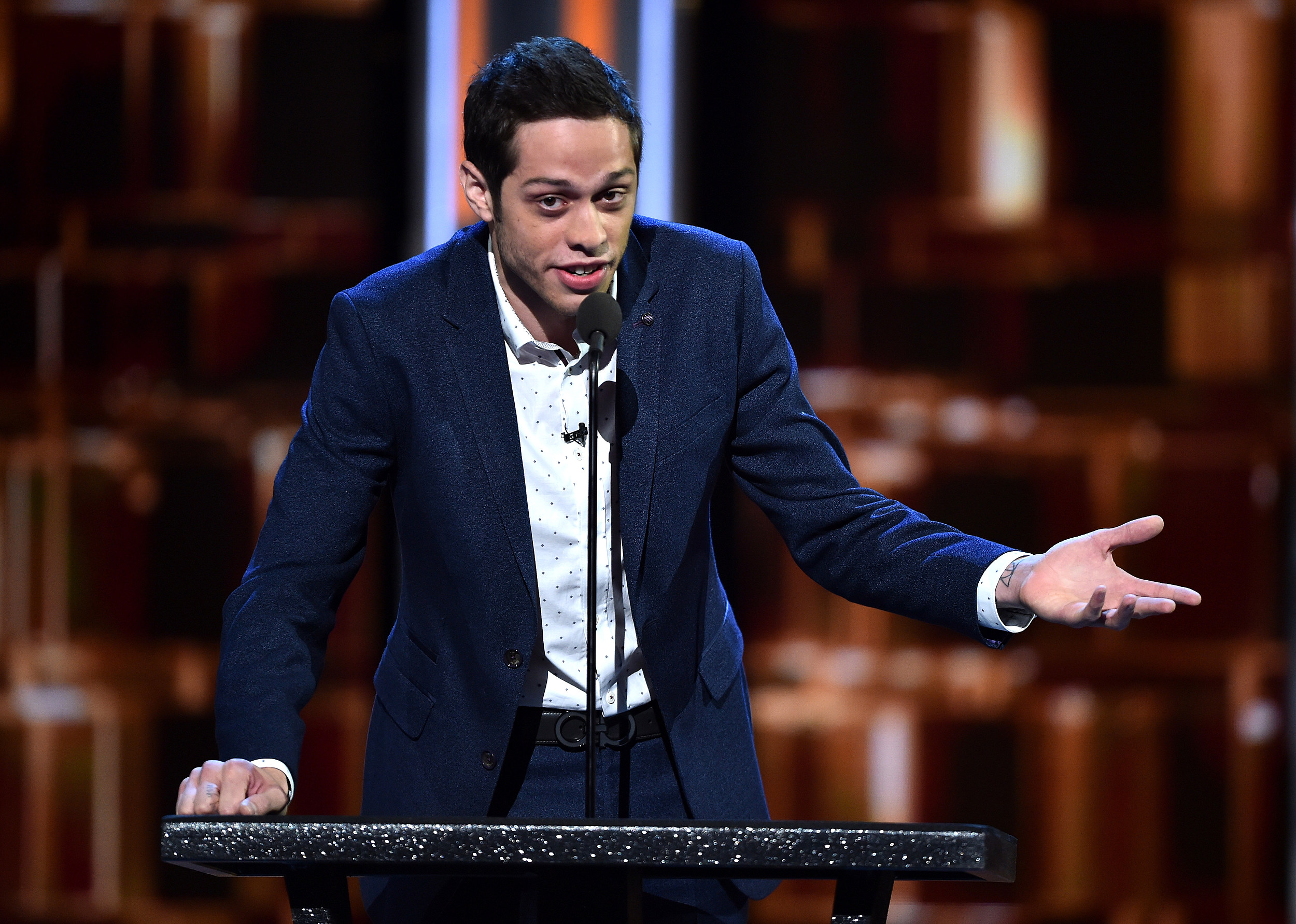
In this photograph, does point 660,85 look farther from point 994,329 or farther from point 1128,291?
point 1128,291

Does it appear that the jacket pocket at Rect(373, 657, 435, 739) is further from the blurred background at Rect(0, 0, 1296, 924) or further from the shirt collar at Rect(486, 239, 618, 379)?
the blurred background at Rect(0, 0, 1296, 924)

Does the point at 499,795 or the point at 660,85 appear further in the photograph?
the point at 660,85

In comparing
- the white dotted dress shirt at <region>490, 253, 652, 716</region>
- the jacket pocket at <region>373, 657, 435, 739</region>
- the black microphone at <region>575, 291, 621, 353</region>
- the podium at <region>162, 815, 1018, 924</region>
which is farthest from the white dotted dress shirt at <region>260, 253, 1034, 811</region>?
the podium at <region>162, 815, 1018, 924</region>

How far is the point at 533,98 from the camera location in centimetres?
156

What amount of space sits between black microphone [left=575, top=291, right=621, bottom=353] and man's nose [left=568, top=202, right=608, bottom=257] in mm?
162

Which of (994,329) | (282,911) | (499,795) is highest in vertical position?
(994,329)

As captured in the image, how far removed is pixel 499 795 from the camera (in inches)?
62.8

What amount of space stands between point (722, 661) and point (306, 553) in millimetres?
483

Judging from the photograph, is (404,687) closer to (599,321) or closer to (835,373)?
(599,321)

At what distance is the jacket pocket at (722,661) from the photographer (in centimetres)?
163

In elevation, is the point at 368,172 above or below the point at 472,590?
above

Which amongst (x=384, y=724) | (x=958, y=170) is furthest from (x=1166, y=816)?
(x=384, y=724)

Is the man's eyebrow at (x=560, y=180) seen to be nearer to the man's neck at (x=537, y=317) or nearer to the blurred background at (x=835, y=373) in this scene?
the man's neck at (x=537, y=317)

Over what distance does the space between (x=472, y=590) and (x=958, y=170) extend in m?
1.98
